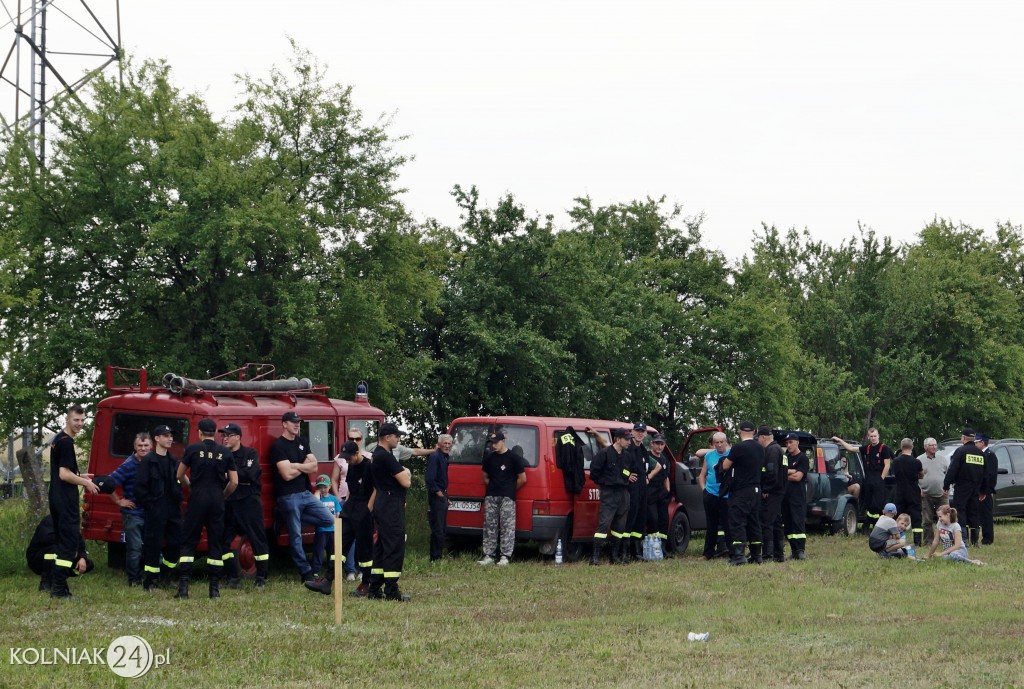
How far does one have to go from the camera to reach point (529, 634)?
10336 millimetres

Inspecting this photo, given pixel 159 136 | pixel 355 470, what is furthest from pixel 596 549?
pixel 159 136

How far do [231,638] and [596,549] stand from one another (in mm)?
7489

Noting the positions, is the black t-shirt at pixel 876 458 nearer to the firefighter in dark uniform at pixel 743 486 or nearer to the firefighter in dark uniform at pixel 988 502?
the firefighter in dark uniform at pixel 988 502

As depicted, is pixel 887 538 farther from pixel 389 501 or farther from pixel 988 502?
pixel 389 501

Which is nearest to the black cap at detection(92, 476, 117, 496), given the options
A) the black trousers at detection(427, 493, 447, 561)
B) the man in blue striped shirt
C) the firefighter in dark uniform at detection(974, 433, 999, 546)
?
the man in blue striped shirt

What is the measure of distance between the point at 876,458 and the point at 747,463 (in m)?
5.49

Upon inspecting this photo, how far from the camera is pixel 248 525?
13172 mm

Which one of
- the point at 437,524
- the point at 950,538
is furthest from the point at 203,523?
the point at 950,538

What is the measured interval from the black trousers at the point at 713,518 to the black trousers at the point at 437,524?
12.3 feet

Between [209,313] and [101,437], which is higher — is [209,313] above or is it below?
above

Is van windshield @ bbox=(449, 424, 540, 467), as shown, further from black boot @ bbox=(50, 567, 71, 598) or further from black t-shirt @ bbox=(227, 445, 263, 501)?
black boot @ bbox=(50, 567, 71, 598)

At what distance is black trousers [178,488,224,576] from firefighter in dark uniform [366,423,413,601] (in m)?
1.68

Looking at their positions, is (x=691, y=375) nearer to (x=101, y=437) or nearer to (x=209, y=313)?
(x=209, y=313)

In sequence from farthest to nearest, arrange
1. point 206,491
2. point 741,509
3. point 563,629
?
point 741,509 < point 206,491 < point 563,629
